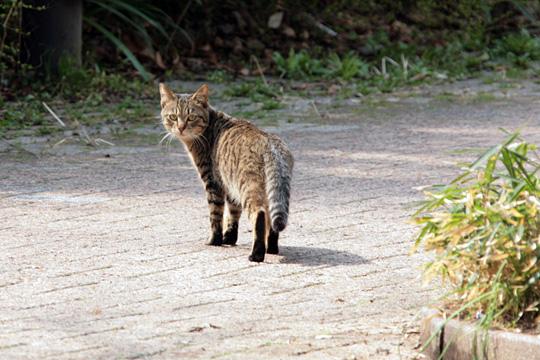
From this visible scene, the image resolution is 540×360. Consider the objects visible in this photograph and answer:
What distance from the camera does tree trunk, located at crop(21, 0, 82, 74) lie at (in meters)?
10.7

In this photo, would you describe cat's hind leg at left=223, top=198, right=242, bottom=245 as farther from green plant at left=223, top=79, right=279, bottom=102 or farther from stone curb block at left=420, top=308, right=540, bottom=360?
green plant at left=223, top=79, right=279, bottom=102

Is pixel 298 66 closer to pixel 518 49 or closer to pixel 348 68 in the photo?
pixel 348 68

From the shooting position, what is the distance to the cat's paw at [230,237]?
6.06 meters

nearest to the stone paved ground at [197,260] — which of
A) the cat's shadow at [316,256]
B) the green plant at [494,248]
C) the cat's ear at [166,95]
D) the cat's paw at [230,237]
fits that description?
the cat's shadow at [316,256]

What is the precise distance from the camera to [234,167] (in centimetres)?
593

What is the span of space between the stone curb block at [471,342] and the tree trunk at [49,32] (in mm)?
7379

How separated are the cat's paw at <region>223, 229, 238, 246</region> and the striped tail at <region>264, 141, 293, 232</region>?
530 millimetres

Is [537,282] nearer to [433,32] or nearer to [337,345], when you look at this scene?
[337,345]

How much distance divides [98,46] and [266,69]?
1.91 metres

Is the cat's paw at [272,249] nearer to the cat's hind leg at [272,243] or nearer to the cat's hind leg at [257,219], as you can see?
the cat's hind leg at [272,243]

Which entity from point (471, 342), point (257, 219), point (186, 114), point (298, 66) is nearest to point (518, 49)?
point (298, 66)

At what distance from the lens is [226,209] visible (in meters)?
6.23

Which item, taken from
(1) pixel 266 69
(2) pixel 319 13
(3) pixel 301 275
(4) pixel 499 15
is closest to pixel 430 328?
(3) pixel 301 275

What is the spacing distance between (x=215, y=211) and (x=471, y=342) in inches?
97.3
